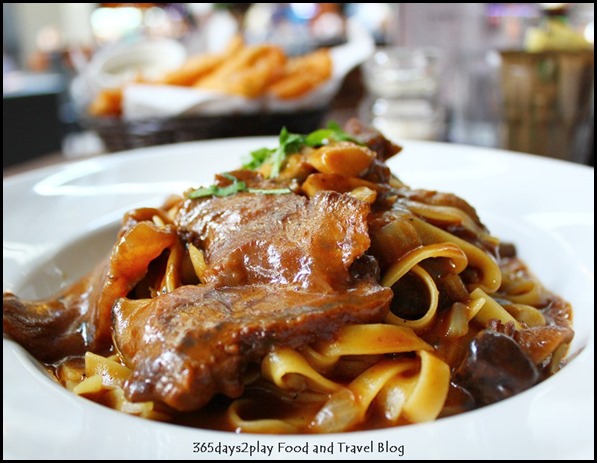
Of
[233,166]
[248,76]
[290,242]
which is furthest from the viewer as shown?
[248,76]

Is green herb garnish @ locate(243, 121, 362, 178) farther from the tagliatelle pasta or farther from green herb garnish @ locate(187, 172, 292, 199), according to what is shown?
green herb garnish @ locate(187, 172, 292, 199)

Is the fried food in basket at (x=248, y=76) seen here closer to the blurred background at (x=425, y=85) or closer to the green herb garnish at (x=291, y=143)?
the blurred background at (x=425, y=85)

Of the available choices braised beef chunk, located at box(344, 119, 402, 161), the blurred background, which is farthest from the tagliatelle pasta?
the blurred background

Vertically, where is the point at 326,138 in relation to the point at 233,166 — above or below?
above

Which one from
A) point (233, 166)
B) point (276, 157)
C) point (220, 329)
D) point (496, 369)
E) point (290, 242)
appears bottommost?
point (496, 369)

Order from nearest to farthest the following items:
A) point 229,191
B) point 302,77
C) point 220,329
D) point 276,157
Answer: point 220,329 < point 229,191 < point 276,157 < point 302,77

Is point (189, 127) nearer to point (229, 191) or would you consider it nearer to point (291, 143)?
point (291, 143)

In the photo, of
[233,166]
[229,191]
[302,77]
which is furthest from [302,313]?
[302,77]

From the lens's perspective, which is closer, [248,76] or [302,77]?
[248,76]
